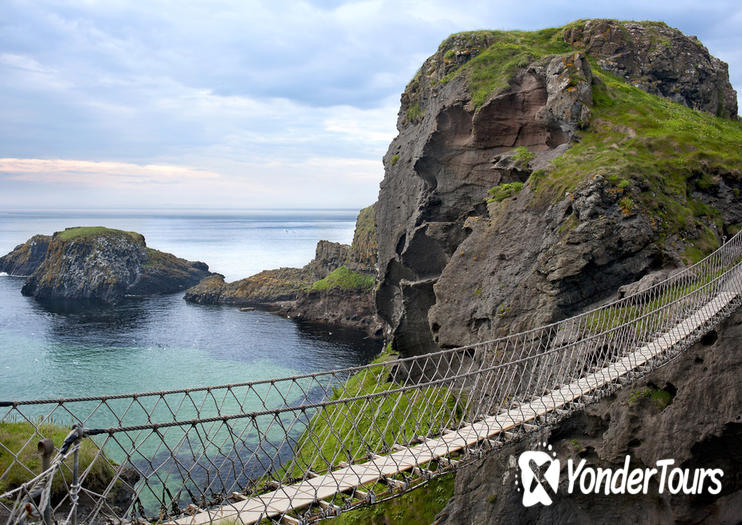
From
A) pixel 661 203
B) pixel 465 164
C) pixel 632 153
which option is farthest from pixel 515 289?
pixel 465 164

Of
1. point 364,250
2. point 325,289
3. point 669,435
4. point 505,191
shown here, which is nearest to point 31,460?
point 669,435

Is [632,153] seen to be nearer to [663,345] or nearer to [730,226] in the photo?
[730,226]

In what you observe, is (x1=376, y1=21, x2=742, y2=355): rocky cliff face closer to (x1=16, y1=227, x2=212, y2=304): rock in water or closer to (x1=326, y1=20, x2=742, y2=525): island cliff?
(x1=326, y1=20, x2=742, y2=525): island cliff

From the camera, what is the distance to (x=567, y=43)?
89.0 ft

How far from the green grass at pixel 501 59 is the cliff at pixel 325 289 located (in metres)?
30.1

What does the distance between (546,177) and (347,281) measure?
44.3m

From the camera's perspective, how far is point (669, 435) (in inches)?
455

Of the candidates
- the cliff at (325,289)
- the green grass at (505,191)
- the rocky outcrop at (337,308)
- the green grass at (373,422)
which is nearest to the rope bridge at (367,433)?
the green grass at (373,422)

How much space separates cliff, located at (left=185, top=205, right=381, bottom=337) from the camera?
58.2 metres

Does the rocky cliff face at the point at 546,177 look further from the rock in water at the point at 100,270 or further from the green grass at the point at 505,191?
the rock in water at the point at 100,270

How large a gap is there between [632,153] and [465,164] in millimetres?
7947

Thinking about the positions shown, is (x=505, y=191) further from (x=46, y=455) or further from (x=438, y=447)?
(x=46, y=455)

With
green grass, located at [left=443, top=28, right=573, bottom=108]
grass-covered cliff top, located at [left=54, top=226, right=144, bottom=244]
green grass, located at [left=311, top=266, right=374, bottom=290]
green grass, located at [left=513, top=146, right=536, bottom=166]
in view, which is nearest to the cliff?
green grass, located at [left=311, top=266, right=374, bottom=290]

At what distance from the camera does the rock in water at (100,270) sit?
71.4 meters
